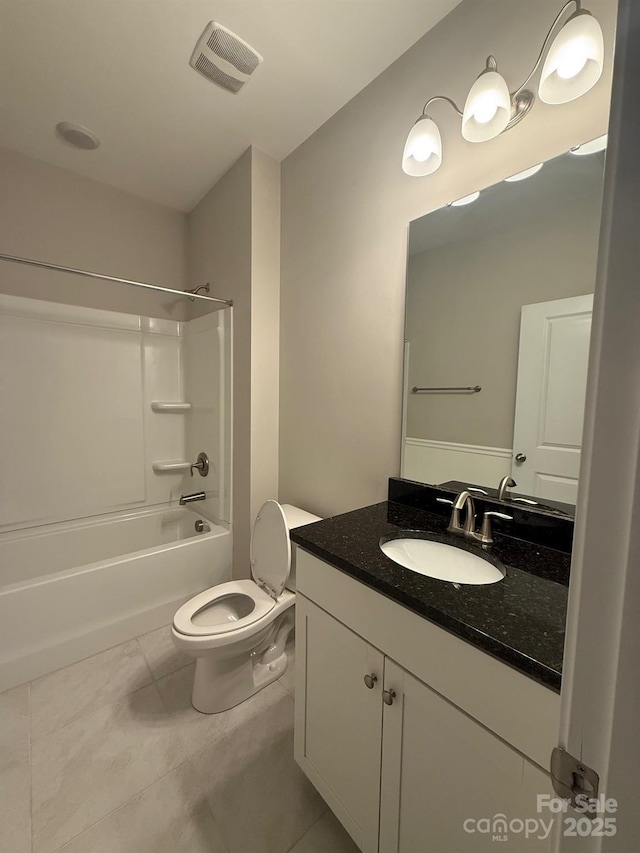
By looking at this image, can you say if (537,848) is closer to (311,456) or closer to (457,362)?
(457,362)

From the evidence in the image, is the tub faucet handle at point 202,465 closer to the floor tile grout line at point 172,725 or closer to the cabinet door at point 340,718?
the floor tile grout line at point 172,725

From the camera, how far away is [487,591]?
2.57ft

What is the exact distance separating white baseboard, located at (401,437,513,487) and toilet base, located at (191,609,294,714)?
1099mm

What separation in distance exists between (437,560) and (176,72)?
2235 mm

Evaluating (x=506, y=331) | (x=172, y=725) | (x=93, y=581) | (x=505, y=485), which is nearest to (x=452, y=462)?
(x=505, y=485)

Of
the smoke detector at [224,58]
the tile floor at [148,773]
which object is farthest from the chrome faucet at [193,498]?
the smoke detector at [224,58]

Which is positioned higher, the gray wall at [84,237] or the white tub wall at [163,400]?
the gray wall at [84,237]

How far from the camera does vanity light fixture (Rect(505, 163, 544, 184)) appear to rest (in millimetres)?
1066

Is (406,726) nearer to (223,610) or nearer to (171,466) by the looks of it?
(223,610)

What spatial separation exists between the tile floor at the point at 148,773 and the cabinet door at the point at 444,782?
0.44 metres

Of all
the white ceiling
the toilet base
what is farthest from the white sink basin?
the white ceiling

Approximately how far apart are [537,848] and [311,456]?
1.48 metres

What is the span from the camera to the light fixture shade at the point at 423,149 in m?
1.18

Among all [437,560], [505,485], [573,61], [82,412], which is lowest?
[437,560]
